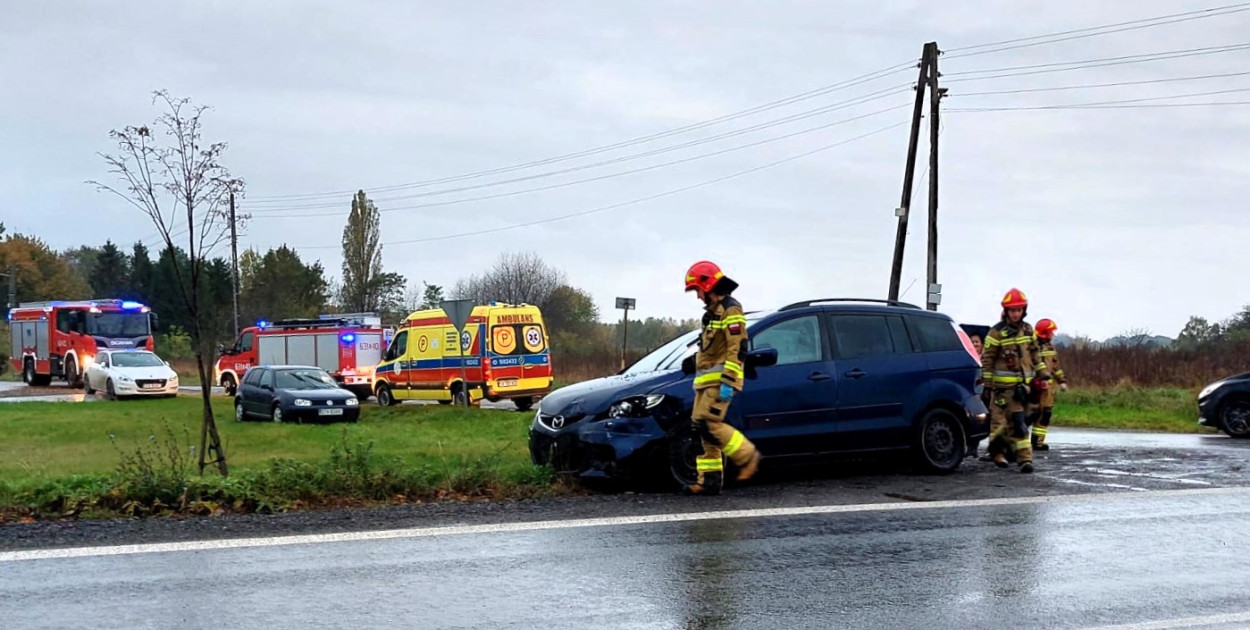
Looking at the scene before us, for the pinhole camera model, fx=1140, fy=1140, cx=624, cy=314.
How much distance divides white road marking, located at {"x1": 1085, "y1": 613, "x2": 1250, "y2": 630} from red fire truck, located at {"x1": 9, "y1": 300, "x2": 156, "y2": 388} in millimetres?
39404

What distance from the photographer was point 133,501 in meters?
7.77

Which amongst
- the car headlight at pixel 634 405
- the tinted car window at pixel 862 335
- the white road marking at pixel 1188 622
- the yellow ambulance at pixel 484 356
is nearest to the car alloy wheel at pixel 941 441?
the tinted car window at pixel 862 335

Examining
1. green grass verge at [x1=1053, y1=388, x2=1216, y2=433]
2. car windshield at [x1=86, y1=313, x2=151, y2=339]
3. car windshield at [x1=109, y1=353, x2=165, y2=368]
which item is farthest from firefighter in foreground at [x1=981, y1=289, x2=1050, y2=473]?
car windshield at [x1=86, y1=313, x2=151, y2=339]

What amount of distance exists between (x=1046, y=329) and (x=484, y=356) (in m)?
16.4

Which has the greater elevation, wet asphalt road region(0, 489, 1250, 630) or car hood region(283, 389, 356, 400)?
car hood region(283, 389, 356, 400)

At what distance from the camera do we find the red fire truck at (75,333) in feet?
132

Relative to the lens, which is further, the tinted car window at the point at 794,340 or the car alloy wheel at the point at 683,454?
the tinted car window at the point at 794,340

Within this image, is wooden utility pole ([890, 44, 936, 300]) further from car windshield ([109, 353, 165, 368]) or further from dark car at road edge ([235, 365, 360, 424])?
car windshield ([109, 353, 165, 368])

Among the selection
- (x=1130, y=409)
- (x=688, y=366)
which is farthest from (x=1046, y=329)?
(x=1130, y=409)

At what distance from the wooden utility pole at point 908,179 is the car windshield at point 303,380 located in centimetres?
1481

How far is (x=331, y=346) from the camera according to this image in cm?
3628

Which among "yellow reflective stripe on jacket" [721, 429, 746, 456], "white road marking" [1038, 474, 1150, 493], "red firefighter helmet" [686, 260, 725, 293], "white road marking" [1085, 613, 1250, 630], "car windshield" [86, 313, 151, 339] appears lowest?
"white road marking" [1085, 613, 1250, 630]

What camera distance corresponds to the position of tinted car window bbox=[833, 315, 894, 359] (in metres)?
10.3

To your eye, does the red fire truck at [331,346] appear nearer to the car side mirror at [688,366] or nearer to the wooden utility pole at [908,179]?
the wooden utility pole at [908,179]
